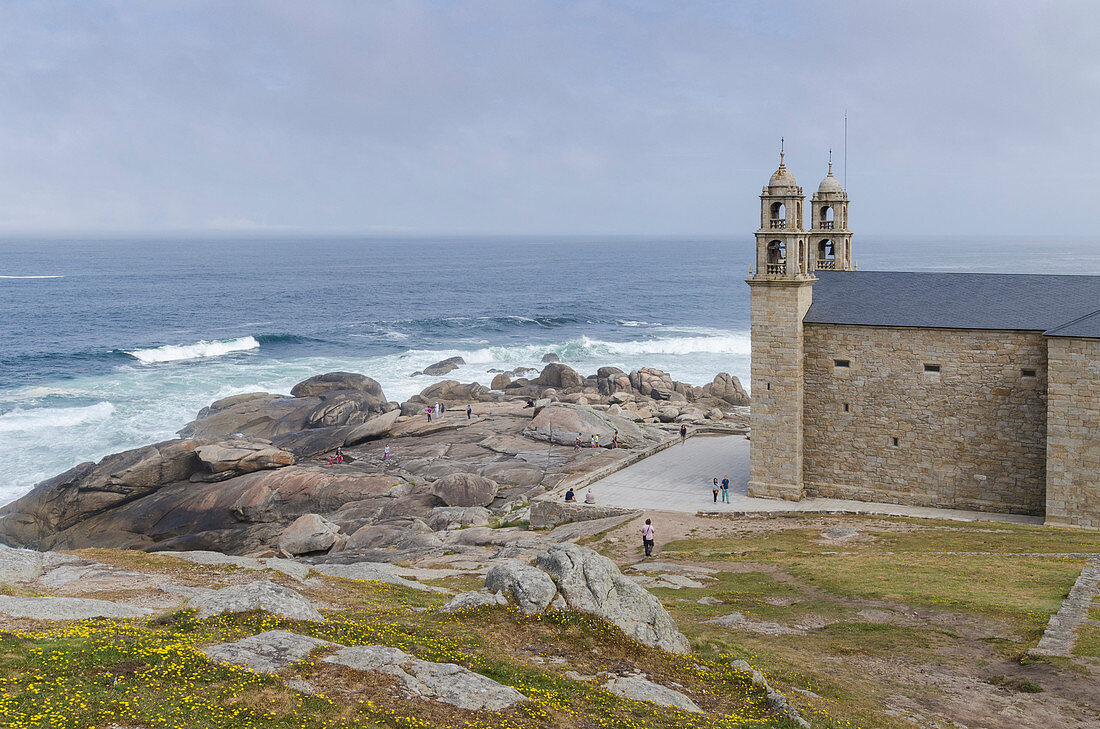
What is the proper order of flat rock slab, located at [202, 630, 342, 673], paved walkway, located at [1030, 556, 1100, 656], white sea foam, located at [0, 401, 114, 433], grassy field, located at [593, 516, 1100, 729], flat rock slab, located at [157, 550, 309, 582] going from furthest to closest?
1. white sea foam, located at [0, 401, 114, 433]
2. flat rock slab, located at [157, 550, 309, 582]
3. paved walkway, located at [1030, 556, 1100, 656]
4. grassy field, located at [593, 516, 1100, 729]
5. flat rock slab, located at [202, 630, 342, 673]

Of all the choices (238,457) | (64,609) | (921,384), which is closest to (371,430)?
(238,457)

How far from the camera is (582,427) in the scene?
51.3 m

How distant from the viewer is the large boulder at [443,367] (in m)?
83.9

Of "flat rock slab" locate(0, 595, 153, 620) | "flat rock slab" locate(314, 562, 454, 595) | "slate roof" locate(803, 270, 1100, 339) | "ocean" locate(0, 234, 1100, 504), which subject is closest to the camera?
"flat rock slab" locate(0, 595, 153, 620)

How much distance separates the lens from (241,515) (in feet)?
137

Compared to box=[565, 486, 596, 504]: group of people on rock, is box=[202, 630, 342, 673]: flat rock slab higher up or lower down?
higher up

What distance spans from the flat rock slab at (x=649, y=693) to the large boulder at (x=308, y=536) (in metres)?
23.7

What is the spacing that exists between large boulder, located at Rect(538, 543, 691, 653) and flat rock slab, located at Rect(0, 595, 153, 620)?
28.0 feet

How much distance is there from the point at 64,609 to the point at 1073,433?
3180 centimetres

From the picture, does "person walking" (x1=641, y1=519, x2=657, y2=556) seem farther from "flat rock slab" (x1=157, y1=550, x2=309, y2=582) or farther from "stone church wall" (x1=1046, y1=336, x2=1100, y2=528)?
"stone church wall" (x1=1046, y1=336, x2=1100, y2=528)

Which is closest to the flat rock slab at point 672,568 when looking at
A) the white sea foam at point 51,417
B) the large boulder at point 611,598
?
the large boulder at point 611,598

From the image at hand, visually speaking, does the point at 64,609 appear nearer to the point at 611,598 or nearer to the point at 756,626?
the point at 611,598

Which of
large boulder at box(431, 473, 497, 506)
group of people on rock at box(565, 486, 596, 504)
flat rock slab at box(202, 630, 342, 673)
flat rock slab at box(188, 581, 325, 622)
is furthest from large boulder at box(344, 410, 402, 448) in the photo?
flat rock slab at box(202, 630, 342, 673)

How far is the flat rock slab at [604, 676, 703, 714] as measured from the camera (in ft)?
50.7
